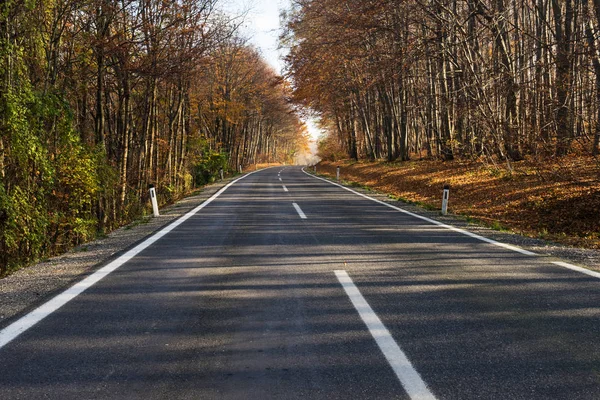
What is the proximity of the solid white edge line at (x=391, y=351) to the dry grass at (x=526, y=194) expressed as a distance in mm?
5330

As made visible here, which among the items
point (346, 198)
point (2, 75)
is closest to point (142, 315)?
point (2, 75)

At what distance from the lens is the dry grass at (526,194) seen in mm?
9797

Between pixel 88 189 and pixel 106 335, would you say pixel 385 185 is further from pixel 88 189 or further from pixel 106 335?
pixel 106 335

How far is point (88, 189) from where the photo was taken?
11.4 meters

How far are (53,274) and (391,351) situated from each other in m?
4.44

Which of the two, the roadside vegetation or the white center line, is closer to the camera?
the roadside vegetation

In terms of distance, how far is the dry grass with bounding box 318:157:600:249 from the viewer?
9797 millimetres

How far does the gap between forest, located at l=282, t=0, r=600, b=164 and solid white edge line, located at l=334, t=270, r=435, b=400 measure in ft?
23.5

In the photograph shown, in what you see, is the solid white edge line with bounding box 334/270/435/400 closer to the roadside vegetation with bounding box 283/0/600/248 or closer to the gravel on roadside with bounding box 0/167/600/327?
the gravel on roadside with bounding box 0/167/600/327

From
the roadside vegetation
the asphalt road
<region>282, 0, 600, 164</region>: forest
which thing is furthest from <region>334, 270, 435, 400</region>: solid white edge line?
<region>282, 0, 600, 164</region>: forest

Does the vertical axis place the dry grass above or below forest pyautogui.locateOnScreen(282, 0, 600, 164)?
below

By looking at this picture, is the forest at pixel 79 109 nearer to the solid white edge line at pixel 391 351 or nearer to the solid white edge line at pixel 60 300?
the solid white edge line at pixel 60 300

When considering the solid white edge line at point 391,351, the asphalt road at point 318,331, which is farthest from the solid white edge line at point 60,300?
the solid white edge line at point 391,351

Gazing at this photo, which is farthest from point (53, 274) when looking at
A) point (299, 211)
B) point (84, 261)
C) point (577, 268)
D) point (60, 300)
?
point (299, 211)
